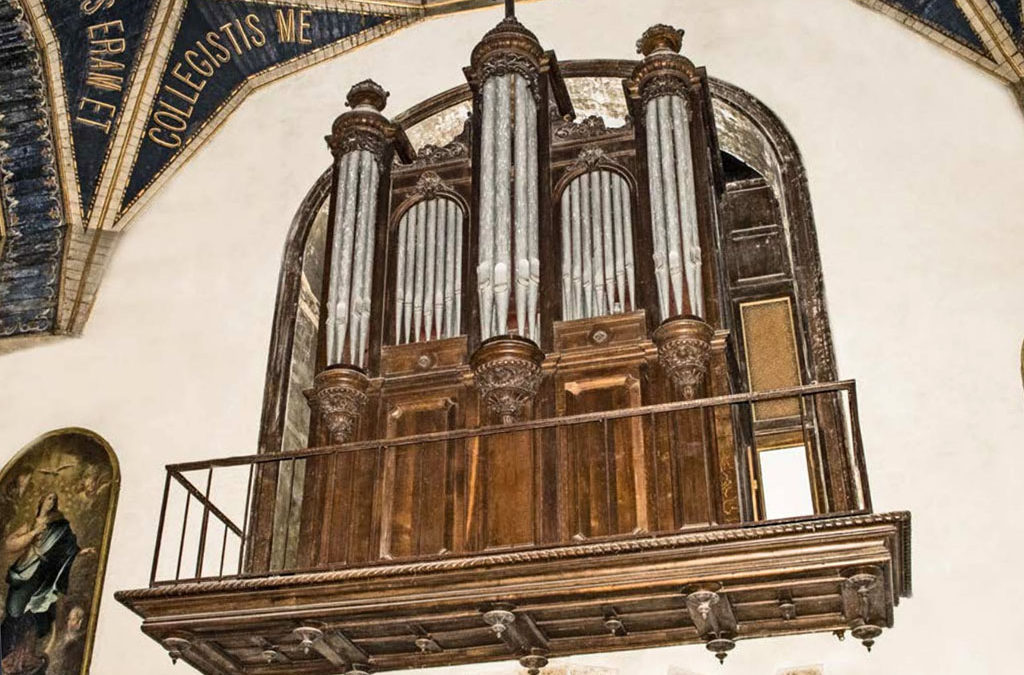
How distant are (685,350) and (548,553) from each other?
1973mm

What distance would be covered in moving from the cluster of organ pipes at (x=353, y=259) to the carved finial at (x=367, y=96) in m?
0.56

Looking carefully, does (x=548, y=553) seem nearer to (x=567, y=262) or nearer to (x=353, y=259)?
(x=567, y=262)

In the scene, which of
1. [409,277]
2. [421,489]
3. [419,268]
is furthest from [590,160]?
[421,489]

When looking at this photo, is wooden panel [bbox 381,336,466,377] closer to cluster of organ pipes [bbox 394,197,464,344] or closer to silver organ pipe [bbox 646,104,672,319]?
cluster of organ pipes [bbox 394,197,464,344]

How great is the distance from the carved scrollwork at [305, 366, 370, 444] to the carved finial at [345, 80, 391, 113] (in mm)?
2762

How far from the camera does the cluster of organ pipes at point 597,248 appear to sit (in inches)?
459

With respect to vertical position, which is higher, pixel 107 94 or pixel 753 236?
pixel 107 94

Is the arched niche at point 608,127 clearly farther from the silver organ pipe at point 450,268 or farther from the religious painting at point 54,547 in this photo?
the religious painting at point 54,547

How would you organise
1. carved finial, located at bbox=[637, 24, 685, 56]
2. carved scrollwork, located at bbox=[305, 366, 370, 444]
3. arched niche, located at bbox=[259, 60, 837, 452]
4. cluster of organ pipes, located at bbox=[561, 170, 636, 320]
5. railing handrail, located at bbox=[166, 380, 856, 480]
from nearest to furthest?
railing handrail, located at bbox=[166, 380, 856, 480], carved scrollwork, located at bbox=[305, 366, 370, 444], cluster of organ pipes, located at bbox=[561, 170, 636, 320], arched niche, located at bbox=[259, 60, 837, 452], carved finial, located at bbox=[637, 24, 685, 56]

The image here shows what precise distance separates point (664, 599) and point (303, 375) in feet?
15.4

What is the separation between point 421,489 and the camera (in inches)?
441

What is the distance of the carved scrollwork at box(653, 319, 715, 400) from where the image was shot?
1089 centimetres

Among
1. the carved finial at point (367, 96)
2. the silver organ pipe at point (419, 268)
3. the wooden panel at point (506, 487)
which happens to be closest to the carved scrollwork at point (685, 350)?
the wooden panel at point (506, 487)

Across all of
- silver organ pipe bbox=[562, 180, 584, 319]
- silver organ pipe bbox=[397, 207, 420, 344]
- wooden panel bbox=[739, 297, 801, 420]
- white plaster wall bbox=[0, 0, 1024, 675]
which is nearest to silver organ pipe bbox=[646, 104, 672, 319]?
silver organ pipe bbox=[562, 180, 584, 319]
